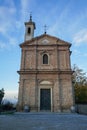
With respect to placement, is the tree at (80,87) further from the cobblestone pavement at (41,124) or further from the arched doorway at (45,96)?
the cobblestone pavement at (41,124)

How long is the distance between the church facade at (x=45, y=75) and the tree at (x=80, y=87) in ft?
29.0

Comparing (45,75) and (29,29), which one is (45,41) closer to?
(29,29)

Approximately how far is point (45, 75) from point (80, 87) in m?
12.6

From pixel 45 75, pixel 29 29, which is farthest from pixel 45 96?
pixel 29 29

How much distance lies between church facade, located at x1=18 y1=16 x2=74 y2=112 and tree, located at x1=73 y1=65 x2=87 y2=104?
29.0 ft

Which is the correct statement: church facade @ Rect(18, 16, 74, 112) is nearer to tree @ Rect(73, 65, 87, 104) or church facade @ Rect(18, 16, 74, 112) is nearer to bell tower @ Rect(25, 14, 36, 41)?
bell tower @ Rect(25, 14, 36, 41)

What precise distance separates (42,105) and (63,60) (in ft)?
20.0

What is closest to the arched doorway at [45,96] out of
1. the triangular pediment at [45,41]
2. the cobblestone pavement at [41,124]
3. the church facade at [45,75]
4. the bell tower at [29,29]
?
the church facade at [45,75]

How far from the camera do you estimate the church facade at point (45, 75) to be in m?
18.5

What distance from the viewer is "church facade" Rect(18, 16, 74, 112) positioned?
1845 cm

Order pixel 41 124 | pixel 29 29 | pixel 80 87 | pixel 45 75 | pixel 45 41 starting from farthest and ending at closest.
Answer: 1. pixel 80 87
2. pixel 29 29
3. pixel 45 41
4. pixel 45 75
5. pixel 41 124

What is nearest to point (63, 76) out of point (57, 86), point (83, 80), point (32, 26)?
point (57, 86)

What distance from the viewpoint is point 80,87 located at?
2983cm

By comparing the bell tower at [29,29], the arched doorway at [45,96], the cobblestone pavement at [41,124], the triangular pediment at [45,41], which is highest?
the bell tower at [29,29]
